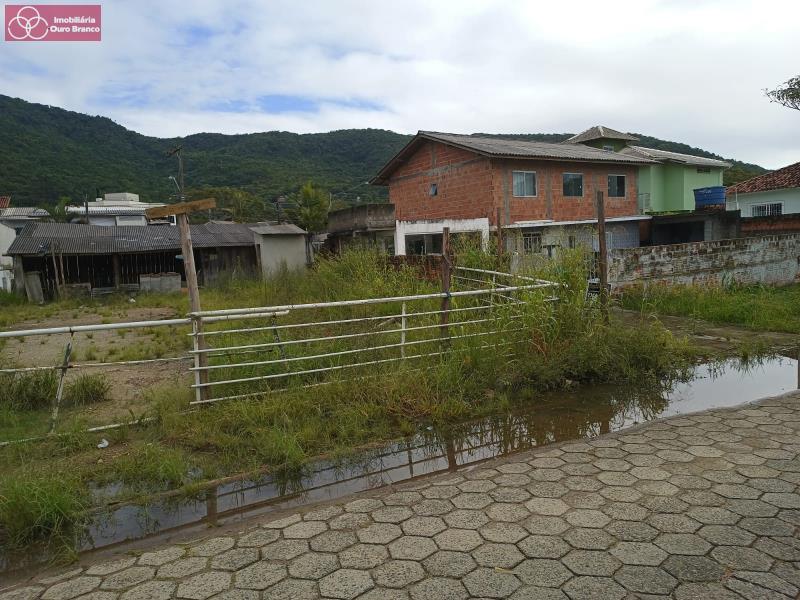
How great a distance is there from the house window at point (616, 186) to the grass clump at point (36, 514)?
20.8m

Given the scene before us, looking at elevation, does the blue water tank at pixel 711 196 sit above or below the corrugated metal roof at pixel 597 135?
below

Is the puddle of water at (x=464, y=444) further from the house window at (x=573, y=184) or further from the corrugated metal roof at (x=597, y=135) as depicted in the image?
the corrugated metal roof at (x=597, y=135)

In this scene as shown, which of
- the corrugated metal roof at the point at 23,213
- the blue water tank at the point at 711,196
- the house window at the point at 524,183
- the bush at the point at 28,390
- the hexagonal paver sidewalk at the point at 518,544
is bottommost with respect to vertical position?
the hexagonal paver sidewalk at the point at 518,544


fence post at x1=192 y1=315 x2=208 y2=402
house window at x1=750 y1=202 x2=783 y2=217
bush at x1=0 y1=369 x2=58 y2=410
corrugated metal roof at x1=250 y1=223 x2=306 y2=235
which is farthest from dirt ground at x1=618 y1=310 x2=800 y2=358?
house window at x1=750 y1=202 x2=783 y2=217

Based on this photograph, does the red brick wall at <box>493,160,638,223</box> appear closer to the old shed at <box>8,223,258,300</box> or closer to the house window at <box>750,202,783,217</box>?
the house window at <box>750,202,783,217</box>

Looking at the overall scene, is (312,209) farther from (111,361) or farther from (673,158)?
(111,361)

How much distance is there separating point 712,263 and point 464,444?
9851 mm

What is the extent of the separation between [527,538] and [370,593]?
949 millimetres

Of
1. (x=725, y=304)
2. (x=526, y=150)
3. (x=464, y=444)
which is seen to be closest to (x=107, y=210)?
(x=526, y=150)

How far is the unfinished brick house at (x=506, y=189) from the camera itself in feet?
55.2

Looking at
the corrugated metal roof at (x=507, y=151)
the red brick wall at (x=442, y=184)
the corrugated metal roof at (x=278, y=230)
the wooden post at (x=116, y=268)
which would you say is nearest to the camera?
the corrugated metal roof at (x=507, y=151)

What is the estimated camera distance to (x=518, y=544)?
9.15 ft

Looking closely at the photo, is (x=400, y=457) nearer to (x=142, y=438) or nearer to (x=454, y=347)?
(x=454, y=347)

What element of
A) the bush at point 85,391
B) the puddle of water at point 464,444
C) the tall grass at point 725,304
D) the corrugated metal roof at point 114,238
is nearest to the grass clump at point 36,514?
the puddle of water at point 464,444
